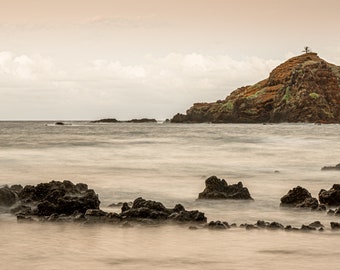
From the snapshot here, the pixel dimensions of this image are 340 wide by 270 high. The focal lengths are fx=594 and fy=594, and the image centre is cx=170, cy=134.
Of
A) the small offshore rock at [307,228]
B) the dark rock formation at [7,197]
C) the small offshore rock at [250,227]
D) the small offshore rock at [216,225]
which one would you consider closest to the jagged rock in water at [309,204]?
the small offshore rock at [307,228]

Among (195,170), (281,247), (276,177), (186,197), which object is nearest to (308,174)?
(276,177)

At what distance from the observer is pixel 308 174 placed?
29016 millimetres

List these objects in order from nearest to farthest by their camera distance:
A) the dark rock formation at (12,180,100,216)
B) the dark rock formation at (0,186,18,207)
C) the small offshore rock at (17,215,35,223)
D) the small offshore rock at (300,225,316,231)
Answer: the small offshore rock at (300,225,316,231)
the small offshore rock at (17,215,35,223)
the dark rock formation at (12,180,100,216)
the dark rock formation at (0,186,18,207)

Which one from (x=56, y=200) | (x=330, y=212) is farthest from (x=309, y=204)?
(x=56, y=200)

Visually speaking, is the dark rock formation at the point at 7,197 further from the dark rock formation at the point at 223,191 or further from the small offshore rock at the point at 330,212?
the small offshore rock at the point at 330,212

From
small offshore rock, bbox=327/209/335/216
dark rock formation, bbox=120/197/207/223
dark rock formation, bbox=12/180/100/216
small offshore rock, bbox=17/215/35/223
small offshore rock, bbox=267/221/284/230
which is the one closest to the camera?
small offshore rock, bbox=267/221/284/230

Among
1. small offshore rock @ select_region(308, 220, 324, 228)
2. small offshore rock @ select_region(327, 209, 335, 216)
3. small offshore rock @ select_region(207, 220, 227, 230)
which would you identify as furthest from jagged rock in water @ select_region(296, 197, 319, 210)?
small offshore rock @ select_region(207, 220, 227, 230)

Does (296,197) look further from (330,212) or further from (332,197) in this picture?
(330,212)

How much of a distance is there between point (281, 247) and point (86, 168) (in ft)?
75.2

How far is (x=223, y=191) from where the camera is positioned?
18.7 m

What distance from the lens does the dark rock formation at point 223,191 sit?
18453mm

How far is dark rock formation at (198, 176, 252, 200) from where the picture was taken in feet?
60.5

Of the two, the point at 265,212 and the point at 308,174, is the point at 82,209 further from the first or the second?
the point at 308,174

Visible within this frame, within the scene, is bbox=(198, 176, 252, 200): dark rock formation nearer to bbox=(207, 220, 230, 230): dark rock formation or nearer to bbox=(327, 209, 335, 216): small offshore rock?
bbox=(327, 209, 335, 216): small offshore rock
